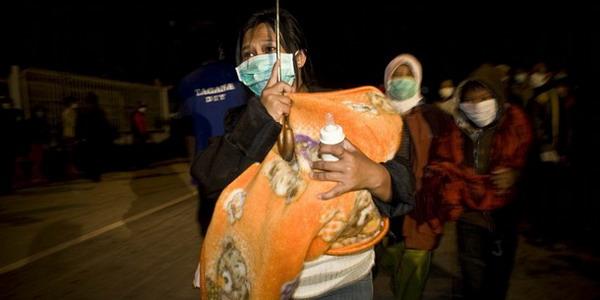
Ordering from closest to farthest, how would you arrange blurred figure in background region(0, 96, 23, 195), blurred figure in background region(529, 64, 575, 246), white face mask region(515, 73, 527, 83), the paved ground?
the paved ground
blurred figure in background region(529, 64, 575, 246)
white face mask region(515, 73, 527, 83)
blurred figure in background region(0, 96, 23, 195)

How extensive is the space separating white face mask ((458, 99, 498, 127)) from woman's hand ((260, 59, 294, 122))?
82.3 inches

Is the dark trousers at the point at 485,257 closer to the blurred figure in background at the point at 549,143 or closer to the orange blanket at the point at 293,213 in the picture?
the orange blanket at the point at 293,213

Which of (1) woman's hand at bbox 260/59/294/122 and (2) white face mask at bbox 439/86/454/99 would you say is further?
(2) white face mask at bbox 439/86/454/99

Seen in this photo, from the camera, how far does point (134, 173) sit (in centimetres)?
1184

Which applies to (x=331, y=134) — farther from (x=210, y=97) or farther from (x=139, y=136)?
(x=139, y=136)

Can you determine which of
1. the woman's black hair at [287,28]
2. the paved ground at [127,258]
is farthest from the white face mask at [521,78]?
the woman's black hair at [287,28]

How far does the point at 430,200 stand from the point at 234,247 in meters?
1.97

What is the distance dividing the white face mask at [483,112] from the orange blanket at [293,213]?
184 centimetres

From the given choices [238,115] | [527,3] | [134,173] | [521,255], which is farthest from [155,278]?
[527,3]

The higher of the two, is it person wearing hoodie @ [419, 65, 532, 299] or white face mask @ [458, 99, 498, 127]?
white face mask @ [458, 99, 498, 127]

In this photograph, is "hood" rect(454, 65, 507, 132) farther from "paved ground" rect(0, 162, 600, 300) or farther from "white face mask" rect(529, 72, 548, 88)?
"white face mask" rect(529, 72, 548, 88)

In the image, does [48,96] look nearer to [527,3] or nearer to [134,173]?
[134,173]

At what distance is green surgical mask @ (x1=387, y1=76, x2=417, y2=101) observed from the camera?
11.2 feet

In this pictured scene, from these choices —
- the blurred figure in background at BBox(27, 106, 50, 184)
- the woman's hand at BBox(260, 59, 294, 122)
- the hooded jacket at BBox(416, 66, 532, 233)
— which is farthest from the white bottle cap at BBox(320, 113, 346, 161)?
the blurred figure in background at BBox(27, 106, 50, 184)
